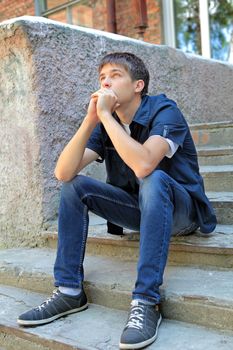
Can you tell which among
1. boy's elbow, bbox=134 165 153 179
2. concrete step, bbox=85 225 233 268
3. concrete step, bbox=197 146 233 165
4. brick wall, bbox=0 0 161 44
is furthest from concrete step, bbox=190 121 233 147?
brick wall, bbox=0 0 161 44

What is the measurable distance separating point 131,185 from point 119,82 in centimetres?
50

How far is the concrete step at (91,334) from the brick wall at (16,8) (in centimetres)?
672

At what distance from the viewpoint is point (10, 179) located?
9.41ft

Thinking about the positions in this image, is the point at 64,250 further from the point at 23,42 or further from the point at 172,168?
the point at 23,42

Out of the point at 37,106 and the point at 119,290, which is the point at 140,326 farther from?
the point at 37,106

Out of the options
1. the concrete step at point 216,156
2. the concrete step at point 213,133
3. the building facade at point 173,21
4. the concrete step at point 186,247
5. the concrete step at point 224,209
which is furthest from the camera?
the building facade at point 173,21

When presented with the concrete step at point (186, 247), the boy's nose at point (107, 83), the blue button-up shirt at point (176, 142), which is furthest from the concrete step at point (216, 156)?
the boy's nose at point (107, 83)

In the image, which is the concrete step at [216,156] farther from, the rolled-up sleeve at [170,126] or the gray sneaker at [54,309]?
the gray sneaker at [54,309]

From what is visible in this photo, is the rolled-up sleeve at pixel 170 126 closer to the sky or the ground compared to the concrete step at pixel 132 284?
closer to the sky

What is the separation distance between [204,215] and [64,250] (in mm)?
671

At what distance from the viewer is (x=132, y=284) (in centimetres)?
192

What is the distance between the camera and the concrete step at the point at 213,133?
3.53 meters

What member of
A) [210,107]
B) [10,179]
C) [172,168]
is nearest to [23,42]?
[10,179]

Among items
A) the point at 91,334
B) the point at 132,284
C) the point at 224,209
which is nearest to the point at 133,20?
the point at 224,209
